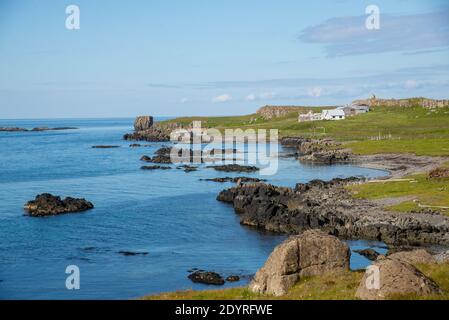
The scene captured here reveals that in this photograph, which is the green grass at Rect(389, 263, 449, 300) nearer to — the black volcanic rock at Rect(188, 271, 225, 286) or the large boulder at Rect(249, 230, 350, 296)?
the large boulder at Rect(249, 230, 350, 296)

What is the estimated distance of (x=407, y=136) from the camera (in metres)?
171

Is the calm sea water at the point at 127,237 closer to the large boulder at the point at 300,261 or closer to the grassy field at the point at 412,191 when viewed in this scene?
the grassy field at the point at 412,191

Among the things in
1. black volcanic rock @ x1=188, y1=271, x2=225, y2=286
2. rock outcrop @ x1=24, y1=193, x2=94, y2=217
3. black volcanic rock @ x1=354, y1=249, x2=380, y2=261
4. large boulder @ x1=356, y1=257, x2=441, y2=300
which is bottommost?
black volcanic rock @ x1=188, y1=271, x2=225, y2=286

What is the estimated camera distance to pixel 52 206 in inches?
3130

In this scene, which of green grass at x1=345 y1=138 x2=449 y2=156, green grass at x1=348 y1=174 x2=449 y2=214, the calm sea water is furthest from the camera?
green grass at x1=345 y1=138 x2=449 y2=156

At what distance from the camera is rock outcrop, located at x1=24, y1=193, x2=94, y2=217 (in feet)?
257

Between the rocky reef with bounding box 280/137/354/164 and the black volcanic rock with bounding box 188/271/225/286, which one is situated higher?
the rocky reef with bounding box 280/137/354/164

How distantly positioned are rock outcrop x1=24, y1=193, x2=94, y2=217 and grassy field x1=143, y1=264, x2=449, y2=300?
52.6 meters

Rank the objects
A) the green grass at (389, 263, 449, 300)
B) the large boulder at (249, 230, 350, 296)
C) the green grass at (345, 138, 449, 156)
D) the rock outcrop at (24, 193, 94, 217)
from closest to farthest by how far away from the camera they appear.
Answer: the green grass at (389, 263, 449, 300)
the large boulder at (249, 230, 350, 296)
the rock outcrop at (24, 193, 94, 217)
the green grass at (345, 138, 449, 156)

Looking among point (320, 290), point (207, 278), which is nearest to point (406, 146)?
point (207, 278)

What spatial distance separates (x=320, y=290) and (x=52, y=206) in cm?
5905

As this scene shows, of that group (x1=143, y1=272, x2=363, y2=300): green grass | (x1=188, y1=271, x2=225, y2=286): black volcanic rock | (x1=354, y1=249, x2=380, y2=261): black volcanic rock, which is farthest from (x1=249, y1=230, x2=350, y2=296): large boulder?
(x1=354, y1=249, x2=380, y2=261): black volcanic rock

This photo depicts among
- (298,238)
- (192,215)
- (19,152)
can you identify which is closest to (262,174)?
(192,215)
